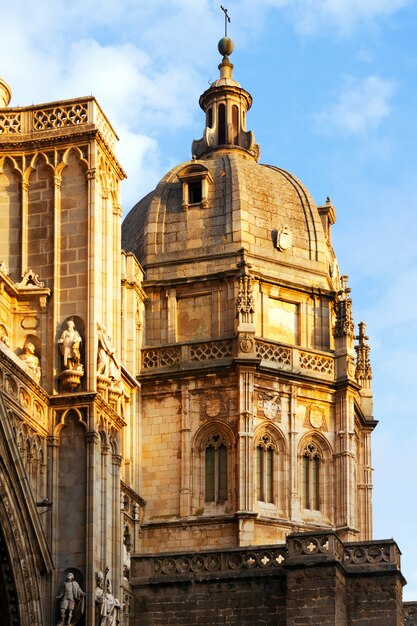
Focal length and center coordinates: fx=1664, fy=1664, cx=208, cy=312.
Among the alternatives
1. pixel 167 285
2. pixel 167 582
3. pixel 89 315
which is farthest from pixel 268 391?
pixel 89 315

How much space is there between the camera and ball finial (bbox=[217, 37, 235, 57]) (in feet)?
181

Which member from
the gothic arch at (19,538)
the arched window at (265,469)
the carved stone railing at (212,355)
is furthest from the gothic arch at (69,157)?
the arched window at (265,469)

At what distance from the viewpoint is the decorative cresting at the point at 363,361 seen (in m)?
48.3

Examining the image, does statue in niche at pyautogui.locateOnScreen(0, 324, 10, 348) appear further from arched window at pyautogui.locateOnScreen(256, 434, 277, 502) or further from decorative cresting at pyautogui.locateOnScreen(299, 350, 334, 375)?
decorative cresting at pyautogui.locateOnScreen(299, 350, 334, 375)

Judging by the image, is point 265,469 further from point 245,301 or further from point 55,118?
point 55,118

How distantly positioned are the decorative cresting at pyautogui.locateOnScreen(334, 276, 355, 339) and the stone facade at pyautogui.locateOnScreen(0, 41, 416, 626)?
6 cm

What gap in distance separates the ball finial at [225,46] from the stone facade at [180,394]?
3.16 ft

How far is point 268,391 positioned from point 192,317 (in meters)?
3.16

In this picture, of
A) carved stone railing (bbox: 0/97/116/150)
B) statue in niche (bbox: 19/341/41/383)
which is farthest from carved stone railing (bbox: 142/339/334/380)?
statue in niche (bbox: 19/341/41/383)

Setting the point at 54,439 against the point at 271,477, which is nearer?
the point at 54,439

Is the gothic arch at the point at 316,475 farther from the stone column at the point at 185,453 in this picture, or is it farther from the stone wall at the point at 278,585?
the stone wall at the point at 278,585

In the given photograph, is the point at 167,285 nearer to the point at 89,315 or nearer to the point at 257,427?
the point at 257,427

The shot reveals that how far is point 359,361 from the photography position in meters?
48.5

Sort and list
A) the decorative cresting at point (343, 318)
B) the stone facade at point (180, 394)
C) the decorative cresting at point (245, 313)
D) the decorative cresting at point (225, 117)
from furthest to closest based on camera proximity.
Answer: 1. the decorative cresting at point (225, 117)
2. the decorative cresting at point (343, 318)
3. the decorative cresting at point (245, 313)
4. the stone facade at point (180, 394)
